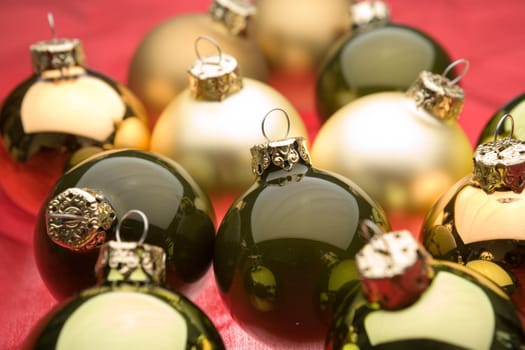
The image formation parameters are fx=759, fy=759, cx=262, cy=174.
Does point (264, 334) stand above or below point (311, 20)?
below

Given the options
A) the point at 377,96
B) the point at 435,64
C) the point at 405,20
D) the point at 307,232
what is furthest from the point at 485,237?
the point at 405,20

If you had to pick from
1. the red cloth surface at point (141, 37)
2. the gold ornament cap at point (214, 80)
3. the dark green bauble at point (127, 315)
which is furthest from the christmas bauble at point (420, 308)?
the red cloth surface at point (141, 37)

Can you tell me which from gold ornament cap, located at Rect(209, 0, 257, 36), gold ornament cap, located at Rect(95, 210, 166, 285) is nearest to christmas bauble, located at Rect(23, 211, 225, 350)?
gold ornament cap, located at Rect(95, 210, 166, 285)

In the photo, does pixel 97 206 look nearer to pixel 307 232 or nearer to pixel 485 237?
pixel 307 232

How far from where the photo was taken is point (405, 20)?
1562 millimetres

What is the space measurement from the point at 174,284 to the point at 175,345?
0.57 ft

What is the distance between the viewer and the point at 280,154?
69cm

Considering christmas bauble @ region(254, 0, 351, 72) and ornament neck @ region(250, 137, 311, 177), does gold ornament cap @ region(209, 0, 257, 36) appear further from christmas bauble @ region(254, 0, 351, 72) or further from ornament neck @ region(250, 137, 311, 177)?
ornament neck @ region(250, 137, 311, 177)

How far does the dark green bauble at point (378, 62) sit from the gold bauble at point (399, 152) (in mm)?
107

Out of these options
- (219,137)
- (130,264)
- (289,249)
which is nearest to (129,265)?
(130,264)

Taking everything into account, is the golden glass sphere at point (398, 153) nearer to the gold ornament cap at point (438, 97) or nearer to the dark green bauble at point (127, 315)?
the gold ornament cap at point (438, 97)

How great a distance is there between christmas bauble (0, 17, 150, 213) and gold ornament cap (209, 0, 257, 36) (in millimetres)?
200

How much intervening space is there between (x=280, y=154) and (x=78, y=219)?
187 mm

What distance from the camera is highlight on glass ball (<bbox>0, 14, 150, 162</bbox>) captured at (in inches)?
33.3
